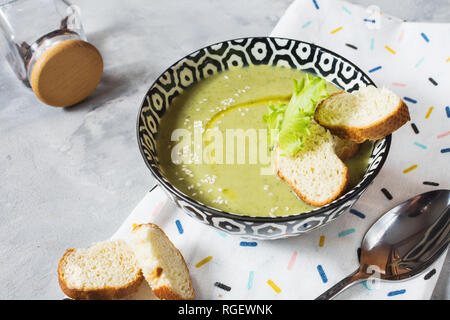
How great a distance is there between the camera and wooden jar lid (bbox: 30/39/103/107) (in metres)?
1.97

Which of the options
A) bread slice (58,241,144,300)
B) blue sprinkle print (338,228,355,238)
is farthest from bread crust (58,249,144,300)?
blue sprinkle print (338,228,355,238)

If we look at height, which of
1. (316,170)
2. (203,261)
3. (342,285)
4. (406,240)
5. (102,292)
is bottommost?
(102,292)

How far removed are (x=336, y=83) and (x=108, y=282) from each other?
1.06 meters

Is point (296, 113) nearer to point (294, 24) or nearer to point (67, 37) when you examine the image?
point (294, 24)

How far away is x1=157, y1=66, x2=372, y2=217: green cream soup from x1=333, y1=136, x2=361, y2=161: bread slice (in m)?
0.02

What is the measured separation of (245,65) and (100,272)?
3.09 feet

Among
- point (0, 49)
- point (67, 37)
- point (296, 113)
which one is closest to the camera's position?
point (296, 113)

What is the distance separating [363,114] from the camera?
1429 mm

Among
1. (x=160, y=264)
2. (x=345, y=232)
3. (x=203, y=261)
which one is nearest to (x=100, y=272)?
(x=160, y=264)

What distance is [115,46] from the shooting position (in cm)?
239

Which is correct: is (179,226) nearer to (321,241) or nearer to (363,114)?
(321,241)

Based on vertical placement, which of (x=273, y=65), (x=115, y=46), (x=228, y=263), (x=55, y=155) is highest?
(x=273, y=65)

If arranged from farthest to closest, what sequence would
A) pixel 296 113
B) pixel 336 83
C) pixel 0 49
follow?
pixel 0 49, pixel 336 83, pixel 296 113
